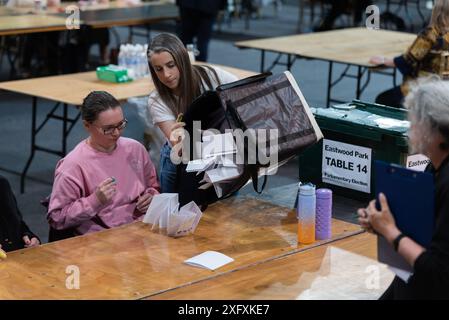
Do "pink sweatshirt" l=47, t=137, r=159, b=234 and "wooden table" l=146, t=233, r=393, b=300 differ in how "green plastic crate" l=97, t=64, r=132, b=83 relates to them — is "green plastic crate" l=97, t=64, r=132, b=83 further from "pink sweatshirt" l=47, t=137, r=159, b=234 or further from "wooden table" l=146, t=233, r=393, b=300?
"wooden table" l=146, t=233, r=393, b=300

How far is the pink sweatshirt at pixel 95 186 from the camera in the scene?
3904 millimetres

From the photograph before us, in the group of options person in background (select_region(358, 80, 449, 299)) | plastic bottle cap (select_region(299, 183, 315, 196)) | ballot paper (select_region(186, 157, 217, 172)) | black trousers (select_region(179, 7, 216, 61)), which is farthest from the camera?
black trousers (select_region(179, 7, 216, 61))

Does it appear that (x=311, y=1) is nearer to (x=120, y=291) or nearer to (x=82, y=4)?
(x=82, y=4)

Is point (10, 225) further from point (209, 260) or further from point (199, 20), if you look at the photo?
point (199, 20)

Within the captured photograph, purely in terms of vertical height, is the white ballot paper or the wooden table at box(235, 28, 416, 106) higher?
the wooden table at box(235, 28, 416, 106)

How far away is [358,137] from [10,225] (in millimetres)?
1495

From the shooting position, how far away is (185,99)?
171 inches

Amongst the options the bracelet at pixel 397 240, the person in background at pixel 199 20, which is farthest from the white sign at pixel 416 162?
the person in background at pixel 199 20

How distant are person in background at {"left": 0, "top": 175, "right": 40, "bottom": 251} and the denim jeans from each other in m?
0.81

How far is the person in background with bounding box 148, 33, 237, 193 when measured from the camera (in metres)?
4.31

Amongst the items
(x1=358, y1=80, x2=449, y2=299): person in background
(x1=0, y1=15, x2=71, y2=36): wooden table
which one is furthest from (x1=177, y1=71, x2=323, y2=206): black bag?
(x1=0, y1=15, x2=71, y2=36): wooden table

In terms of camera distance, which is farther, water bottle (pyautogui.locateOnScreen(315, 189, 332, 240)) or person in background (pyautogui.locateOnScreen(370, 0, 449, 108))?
person in background (pyautogui.locateOnScreen(370, 0, 449, 108))

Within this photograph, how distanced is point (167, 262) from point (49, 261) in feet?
1.35
